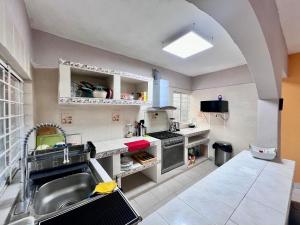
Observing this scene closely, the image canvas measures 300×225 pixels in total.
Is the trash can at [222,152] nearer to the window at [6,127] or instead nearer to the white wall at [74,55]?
the white wall at [74,55]

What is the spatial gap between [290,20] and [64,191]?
2967 mm

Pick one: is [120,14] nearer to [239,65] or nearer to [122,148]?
[122,148]

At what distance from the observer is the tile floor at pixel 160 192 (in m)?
1.95

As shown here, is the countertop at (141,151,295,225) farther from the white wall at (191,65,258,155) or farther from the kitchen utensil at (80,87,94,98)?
the white wall at (191,65,258,155)

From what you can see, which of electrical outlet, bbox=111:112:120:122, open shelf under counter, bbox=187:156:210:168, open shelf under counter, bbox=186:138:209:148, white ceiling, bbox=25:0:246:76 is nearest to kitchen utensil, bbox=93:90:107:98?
electrical outlet, bbox=111:112:120:122

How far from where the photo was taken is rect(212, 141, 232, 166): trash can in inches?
126

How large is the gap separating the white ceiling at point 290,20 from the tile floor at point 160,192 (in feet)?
8.72

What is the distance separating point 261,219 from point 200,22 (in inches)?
71.0

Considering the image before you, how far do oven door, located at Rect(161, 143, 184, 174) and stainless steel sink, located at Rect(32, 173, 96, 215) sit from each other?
154cm

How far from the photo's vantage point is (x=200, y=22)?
1.56m

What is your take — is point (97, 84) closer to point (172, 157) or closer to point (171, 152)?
point (171, 152)

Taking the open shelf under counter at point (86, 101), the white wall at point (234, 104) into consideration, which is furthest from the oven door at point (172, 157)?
the white wall at point (234, 104)

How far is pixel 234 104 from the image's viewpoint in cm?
325

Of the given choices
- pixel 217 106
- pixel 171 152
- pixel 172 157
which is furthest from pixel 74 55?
pixel 217 106
